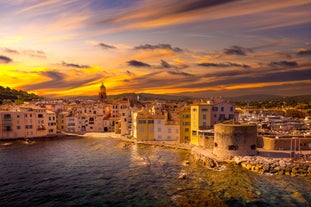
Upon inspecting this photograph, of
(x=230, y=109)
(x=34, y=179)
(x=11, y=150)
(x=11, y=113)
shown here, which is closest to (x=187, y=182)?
(x=34, y=179)

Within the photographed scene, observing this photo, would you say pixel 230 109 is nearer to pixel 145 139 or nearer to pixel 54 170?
pixel 145 139

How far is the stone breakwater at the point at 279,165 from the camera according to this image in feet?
107

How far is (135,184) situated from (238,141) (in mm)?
16696

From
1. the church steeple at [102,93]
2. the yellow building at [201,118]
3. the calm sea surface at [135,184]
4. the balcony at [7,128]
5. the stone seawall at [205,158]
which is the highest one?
the church steeple at [102,93]

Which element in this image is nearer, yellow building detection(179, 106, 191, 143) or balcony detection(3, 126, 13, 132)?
yellow building detection(179, 106, 191, 143)

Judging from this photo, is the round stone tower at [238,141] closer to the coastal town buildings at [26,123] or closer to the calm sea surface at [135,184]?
the calm sea surface at [135,184]

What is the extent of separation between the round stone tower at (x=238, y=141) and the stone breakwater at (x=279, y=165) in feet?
8.03

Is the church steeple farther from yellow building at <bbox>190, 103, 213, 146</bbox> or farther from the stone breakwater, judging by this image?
the stone breakwater

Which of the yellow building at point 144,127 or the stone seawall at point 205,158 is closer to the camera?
the stone seawall at point 205,158

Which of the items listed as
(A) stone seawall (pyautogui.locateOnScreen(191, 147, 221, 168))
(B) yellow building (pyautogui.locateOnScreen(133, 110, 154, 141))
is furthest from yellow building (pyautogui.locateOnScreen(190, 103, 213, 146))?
(B) yellow building (pyautogui.locateOnScreen(133, 110, 154, 141))

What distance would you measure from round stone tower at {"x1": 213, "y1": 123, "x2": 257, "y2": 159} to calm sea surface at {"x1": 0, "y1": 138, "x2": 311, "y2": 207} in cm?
328

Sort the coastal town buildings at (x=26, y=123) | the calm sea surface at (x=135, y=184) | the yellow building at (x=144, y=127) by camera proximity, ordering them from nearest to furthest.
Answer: the calm sea surface at (x=135, y=184)
the yellow building at (x=144, y=127)
the coastal town buildings at (x=26, y=123)

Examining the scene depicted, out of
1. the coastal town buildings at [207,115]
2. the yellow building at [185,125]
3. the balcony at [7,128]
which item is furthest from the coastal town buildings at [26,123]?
the coastal town buildings at [207,115]

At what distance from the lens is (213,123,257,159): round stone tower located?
38.5m
